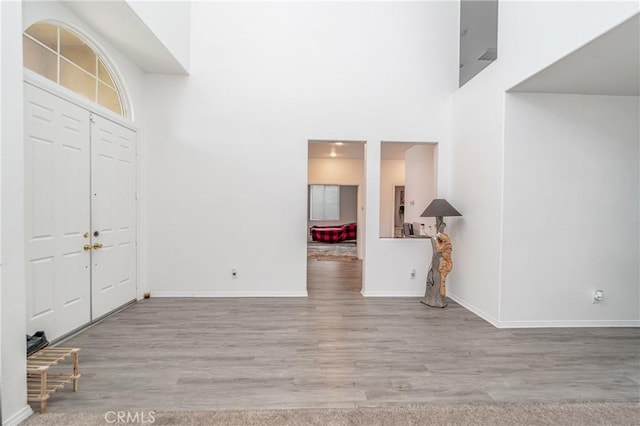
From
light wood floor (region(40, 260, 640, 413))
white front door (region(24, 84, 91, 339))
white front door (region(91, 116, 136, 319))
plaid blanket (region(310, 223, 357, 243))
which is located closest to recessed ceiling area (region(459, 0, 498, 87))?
light wood floor (region(40, 260, 640, 413))

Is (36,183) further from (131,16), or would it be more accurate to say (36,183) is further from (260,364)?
(260,364)

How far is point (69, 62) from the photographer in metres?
2.99

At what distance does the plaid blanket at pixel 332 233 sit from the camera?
37.3 ft

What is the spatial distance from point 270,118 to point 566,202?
3735mm

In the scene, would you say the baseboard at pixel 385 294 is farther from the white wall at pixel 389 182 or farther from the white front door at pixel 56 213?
the white wall at pixel 389 182

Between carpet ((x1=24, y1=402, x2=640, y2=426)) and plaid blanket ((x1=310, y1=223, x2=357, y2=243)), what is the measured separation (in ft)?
30.9

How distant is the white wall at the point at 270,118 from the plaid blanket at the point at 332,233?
6925mm

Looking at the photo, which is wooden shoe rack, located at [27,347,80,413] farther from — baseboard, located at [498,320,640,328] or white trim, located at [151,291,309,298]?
baseboard, located at [498,320,640,328]

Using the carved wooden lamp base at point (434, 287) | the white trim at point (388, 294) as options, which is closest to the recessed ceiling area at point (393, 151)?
the carved wooden lamp base at point (434, 287)

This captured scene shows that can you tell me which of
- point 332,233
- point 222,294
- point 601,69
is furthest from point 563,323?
point 332,233

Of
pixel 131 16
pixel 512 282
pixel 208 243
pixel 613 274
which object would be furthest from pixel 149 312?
pixel 613 274

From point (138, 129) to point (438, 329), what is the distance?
4.44 m

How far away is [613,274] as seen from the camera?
3.33 m

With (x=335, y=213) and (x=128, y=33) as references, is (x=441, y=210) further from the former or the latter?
(x=335, y=213)
